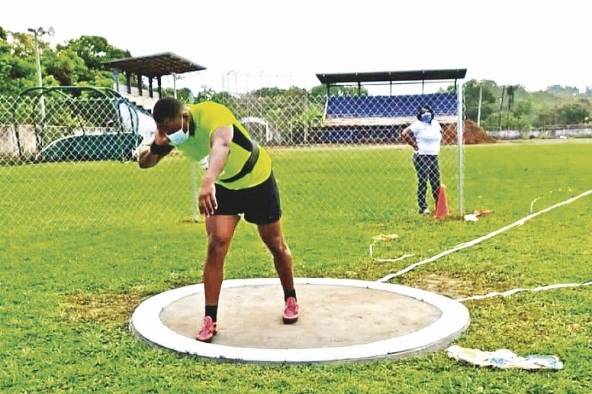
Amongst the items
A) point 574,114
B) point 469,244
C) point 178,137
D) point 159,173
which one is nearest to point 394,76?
point 159,173

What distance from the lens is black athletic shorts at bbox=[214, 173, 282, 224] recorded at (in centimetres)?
488

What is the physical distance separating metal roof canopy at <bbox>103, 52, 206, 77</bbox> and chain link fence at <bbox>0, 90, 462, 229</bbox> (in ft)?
58.1

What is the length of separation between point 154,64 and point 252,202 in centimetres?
5104

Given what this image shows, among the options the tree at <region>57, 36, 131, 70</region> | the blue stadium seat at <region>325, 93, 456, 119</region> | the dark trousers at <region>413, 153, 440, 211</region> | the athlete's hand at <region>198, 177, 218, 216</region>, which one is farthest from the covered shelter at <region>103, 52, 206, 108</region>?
the athlete's hand at <region>198, 177, 218, 216</region>

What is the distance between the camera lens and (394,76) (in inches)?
2447

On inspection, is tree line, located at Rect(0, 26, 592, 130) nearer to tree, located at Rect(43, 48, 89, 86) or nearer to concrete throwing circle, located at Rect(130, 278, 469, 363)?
tree, located at Rect(43, 48, 89, 86)

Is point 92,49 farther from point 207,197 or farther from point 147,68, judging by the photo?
point 207,197

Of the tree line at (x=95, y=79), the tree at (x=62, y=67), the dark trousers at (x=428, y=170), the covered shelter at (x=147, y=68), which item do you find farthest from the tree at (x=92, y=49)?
the dark trousers at (x=428, y=170)

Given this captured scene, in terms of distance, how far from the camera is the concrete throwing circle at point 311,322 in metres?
Answer: 4.41

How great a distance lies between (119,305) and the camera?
6.02 metres

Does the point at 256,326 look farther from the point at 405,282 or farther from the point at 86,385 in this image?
the point at 405,282

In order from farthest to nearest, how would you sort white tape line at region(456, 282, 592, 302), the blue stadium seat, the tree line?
the blue stadium seat < the tree line < white tape line at region(456, 282, 592, 302)

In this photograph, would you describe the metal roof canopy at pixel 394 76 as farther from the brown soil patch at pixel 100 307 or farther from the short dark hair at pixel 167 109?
the short dark hair at pixel 167 109

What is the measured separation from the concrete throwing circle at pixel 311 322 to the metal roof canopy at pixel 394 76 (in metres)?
56.0
